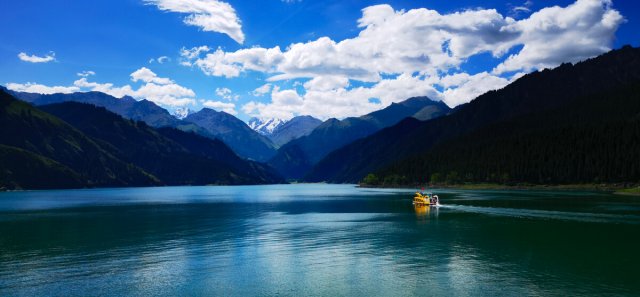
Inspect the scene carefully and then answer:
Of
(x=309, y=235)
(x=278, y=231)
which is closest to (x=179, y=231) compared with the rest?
(x=278, y=231)

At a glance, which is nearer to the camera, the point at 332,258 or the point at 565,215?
the point at 332,258

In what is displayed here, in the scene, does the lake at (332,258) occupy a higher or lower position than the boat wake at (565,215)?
lower

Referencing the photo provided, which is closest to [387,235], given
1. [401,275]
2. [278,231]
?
[278,231]

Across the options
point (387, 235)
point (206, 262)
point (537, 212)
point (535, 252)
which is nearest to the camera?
point (206, 262)

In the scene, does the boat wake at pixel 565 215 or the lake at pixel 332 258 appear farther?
the boat wake at pixel 565 215

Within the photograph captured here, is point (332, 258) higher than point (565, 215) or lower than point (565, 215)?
lower

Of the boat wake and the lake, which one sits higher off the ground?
the boat wake

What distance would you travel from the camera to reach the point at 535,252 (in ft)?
234

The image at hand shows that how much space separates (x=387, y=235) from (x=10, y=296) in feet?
206

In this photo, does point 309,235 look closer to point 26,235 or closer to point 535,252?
point 535,252

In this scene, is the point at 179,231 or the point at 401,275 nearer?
the point at 401,275

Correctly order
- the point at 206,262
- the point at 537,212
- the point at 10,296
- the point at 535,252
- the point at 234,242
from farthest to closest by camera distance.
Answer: the point at 537,212, the point at 234,242, the point at 535,252, the point at 206,262, the point at 10,296

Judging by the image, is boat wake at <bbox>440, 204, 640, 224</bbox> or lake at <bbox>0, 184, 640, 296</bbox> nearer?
lake at <bbox>0, 184, 640, 296</bbox>

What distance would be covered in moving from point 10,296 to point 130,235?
51.0 metres
